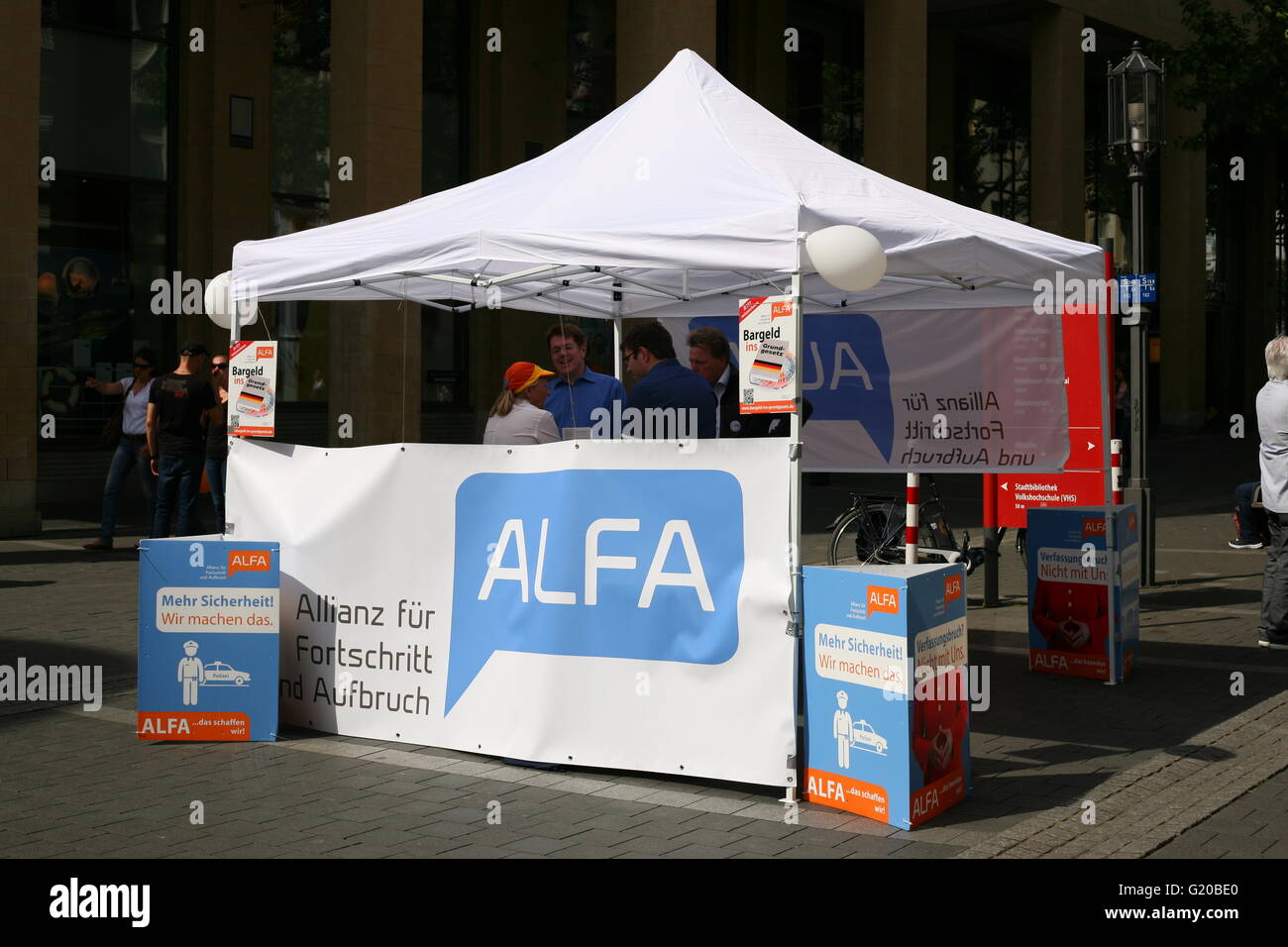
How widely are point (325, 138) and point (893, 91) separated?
395 inches

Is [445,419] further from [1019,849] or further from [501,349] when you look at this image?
[1019,849]

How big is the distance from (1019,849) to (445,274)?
4.71m

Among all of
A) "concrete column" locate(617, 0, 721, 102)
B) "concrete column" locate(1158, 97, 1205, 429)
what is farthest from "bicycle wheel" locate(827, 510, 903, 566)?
"concrete column" locate(1158, 97, 1205, 429)

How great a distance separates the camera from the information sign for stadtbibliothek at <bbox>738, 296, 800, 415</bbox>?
6.21m

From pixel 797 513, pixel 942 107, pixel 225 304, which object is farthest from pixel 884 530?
pixel 942 107

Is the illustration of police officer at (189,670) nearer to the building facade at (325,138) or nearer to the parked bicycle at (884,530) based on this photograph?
the parked bicycle at (884,530)

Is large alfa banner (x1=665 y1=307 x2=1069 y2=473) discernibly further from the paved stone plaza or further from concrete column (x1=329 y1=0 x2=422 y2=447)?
concrete column (x1=329 y1=0 x2=422 y2=447)

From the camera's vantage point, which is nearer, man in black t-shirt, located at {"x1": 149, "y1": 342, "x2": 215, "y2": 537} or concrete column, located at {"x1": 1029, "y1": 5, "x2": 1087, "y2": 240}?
man in black t-shirt, located at {"x1": 149, "y1": 342, "x2": 215, "y2": 537}

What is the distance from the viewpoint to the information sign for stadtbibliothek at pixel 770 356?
621 cm

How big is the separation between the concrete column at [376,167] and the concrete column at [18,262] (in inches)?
145

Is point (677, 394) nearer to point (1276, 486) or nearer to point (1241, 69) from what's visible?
point (1276, 486)

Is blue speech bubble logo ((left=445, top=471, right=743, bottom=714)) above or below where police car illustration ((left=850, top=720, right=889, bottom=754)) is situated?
above

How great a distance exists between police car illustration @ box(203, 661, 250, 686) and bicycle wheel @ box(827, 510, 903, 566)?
586 cm

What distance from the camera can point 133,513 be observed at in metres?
18.6
